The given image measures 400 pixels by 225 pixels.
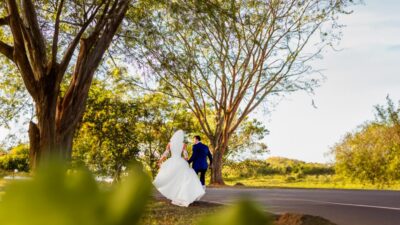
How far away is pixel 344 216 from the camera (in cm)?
1020

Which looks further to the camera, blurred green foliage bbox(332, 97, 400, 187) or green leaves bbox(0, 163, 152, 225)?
blurred green foliage bbox(332, 97, 400, 187)

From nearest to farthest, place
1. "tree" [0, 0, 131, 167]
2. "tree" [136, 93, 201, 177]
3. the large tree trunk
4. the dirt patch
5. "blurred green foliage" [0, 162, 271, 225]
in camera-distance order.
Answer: "blurred green foliage" [0, 162, 271, 225] < the dirt patch < "tree" [0, 0, 131, 167] < the large tree trunk < "tree" [136, 93, 201, 177]

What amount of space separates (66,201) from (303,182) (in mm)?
35908

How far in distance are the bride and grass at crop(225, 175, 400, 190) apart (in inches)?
599

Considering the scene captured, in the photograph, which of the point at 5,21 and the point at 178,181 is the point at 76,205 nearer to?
the point at 178,181

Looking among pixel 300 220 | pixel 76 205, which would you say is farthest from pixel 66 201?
pixel 300 220

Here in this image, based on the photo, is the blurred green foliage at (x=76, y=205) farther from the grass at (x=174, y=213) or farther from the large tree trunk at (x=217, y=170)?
the large tree trunk at (x=217, y=170)

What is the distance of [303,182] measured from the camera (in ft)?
116

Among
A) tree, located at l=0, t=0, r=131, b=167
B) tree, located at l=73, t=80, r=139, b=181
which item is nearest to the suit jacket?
tree, located at l=0, t=0, r=131, b=167

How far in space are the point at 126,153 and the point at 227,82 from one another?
715cm

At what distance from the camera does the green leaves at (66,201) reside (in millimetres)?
237

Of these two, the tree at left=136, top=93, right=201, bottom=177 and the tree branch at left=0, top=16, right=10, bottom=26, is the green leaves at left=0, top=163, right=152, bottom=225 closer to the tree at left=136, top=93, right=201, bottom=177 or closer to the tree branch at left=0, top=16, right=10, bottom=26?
the tree branch at left=0, top=16, right=10, bottom=26

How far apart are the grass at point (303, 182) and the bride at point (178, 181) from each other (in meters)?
15.2

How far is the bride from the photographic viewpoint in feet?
41.9
